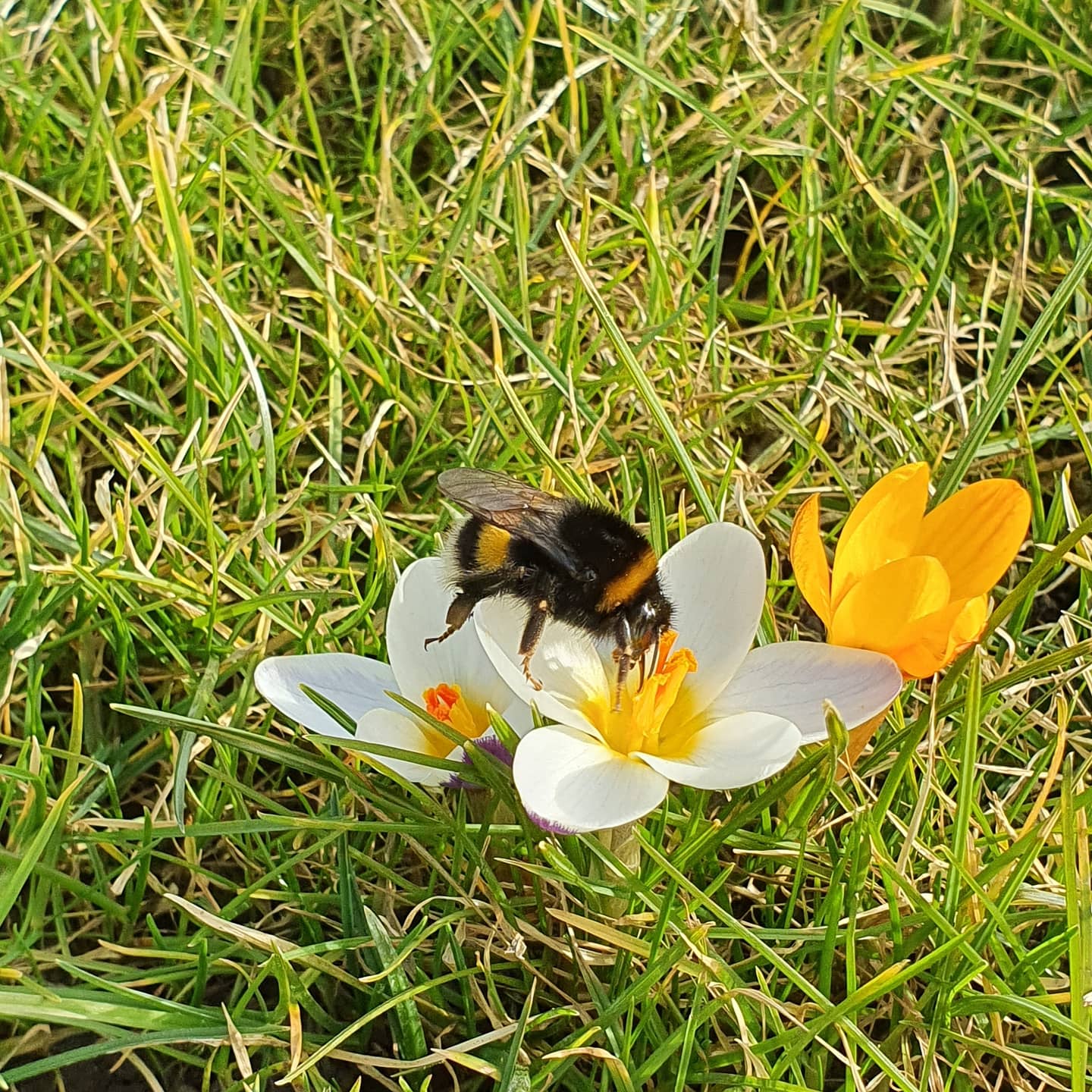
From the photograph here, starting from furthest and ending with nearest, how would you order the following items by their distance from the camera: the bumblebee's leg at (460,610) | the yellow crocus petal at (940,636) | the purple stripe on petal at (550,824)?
the bumblebee's leg at (460,610) < the yellow crocus petal at (940,636) < the purple stripe on petal at (550,824)

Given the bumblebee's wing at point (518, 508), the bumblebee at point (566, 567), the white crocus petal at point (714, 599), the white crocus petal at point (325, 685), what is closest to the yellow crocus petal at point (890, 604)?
the white crocus petal at point (714, 599)

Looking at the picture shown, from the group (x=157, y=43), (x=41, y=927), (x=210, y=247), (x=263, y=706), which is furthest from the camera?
(x=157, y=43)

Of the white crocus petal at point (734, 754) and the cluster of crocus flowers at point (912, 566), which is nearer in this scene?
the white crocus petal at point (734, 754)

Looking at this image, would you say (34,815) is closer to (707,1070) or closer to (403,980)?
(403,980)

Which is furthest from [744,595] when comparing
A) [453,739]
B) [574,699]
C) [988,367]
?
[988,367]

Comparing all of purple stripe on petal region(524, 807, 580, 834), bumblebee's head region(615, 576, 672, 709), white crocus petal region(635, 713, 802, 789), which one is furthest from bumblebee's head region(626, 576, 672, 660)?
purple stripe on petal region(524, 807, 580, 834)

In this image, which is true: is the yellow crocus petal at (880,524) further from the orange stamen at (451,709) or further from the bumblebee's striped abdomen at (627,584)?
the orange stamen at (451,709)
